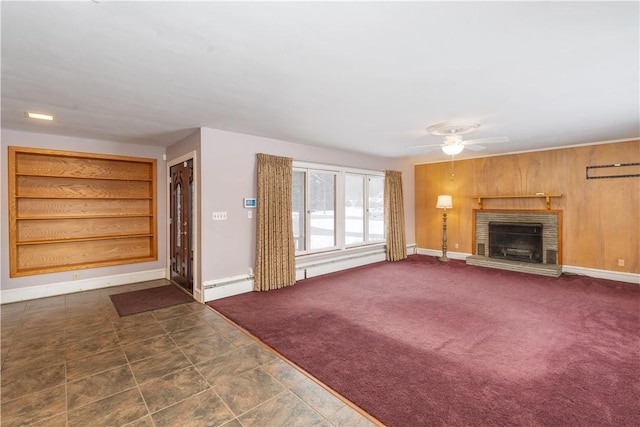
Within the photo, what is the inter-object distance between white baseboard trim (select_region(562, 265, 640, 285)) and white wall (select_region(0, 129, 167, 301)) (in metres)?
7.82

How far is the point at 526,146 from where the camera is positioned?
575 cm

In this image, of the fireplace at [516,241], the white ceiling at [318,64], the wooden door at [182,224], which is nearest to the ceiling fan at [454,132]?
the white ceiling at [318,64]

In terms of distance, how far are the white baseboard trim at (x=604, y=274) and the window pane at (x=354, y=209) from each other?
4.09m

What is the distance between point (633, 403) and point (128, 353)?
4091mm

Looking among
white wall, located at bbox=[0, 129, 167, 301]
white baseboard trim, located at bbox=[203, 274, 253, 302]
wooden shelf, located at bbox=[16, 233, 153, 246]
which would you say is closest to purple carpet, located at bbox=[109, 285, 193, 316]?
white baseboard trim, located at bbox=[203, 274, 253, 302]

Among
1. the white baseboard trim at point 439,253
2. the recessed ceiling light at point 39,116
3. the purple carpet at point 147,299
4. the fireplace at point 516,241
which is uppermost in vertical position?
the recessed ceiling light at point 39,116

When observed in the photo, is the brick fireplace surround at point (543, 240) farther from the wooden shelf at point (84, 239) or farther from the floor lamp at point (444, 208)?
the wooden shelf at point (84, 239)

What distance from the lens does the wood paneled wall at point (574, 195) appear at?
521cm

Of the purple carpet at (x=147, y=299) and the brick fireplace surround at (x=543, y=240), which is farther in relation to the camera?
the brick fireplace surround at (x=543, y=240)

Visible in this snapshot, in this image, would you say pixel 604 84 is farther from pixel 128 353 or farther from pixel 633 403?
pixel 128 353

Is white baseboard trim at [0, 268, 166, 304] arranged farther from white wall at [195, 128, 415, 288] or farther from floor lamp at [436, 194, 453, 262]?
floor lamp at [436, 194, 453, 262]

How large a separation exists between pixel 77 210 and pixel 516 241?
838cm

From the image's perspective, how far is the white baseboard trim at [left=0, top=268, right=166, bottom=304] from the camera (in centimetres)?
427

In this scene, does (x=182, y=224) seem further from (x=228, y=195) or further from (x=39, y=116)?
(x=39, y=116)
